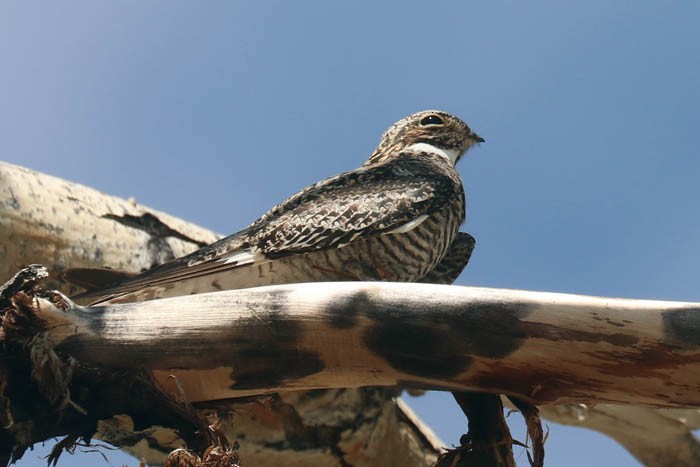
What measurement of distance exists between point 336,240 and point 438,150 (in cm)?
171

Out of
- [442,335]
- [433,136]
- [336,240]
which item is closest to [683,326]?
[442,335]

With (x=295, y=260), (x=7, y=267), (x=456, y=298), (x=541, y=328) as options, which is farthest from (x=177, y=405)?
(x=7, y=267)

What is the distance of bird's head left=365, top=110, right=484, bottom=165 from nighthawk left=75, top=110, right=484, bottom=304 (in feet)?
3.41

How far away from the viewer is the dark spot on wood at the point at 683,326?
2750 millimetres

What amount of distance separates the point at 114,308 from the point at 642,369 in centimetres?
163

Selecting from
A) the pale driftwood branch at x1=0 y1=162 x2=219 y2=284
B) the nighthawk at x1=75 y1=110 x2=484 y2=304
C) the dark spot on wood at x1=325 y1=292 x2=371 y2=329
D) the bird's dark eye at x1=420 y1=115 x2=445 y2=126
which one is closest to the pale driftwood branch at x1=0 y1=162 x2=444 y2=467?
the pale driftwood branch at x1=0 y1=162 x2=219 y2=284

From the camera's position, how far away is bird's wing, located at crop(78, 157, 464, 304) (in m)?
4.86

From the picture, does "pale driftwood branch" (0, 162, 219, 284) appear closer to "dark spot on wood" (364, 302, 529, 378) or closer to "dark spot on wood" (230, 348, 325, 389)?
"dark spot on wood" (230, 348, 325, 389)

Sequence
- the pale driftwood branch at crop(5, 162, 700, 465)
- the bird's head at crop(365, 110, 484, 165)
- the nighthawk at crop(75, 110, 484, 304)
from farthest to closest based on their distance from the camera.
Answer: the bird's head at crop(365, 110, 484, 165)
the pale driftwood branch at crop(5, 162, 700, 465)
the nighthawk at crop(75, 110, 484, 304)

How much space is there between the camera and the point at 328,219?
5.08m

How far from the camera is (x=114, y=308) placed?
3107mm

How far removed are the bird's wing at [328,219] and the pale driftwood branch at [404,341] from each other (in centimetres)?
161

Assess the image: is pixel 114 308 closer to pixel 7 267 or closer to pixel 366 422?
pixel 7 267

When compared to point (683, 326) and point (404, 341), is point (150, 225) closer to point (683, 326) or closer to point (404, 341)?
point (404, 341)
